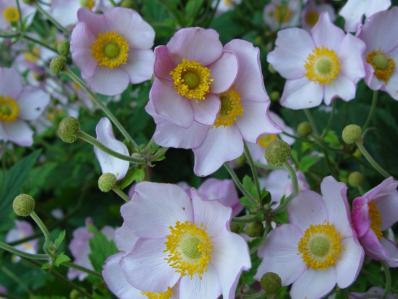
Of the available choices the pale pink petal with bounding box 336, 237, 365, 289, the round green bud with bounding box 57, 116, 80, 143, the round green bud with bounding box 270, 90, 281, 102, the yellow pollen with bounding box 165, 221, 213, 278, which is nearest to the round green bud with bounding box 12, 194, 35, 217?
the round green bud with bounding box 57, 116, 80, 143

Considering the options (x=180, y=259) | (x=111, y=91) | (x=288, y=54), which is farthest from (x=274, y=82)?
(x=180, y=259)

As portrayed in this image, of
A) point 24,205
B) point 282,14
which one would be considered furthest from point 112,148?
point 282,14

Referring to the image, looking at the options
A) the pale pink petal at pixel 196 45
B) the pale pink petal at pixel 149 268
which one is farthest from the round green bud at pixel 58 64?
the pale pink petal at pixel 149 268

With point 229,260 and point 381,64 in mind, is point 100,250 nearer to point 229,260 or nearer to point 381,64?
point 229,260

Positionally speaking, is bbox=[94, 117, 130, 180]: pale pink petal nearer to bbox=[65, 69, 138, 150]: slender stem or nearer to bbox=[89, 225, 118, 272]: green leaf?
bbox=[65, 69, 138, 150]: slender stem

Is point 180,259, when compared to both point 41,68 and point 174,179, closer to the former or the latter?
point 174,179

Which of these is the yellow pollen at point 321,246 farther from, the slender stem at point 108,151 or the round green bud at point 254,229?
the slender stem at point 108,151
